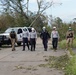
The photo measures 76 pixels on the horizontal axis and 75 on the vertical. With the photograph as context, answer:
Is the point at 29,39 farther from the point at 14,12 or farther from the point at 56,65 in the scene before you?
the point at 14,12

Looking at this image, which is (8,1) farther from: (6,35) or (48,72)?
(48,72)

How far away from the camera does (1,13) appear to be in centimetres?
6012

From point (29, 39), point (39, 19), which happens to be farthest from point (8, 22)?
point (29, 39)

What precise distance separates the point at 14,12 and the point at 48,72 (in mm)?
48676

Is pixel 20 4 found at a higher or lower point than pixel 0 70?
higher

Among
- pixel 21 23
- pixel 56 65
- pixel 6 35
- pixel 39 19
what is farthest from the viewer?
pixel 39 19

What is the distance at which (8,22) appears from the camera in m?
58.5

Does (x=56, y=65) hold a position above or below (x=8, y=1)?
below

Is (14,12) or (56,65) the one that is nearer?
(56,65)

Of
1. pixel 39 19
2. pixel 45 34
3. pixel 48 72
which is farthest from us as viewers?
pixel 39 19

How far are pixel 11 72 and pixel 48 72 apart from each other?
1.42 meters

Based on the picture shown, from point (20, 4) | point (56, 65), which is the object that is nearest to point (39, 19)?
point (20, 4)

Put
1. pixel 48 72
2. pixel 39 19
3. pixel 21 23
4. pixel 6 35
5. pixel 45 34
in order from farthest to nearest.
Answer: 1. pixel 39 19
2. pixel 21 23
3. pixel 6 35
4. pixel 45 34
5. pixel 48 72

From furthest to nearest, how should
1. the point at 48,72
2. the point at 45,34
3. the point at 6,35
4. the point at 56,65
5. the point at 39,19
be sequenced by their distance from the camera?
the point at 39,19, the point at 6,35, the point at 45,34, the point at 56,65, the point at 48,72
